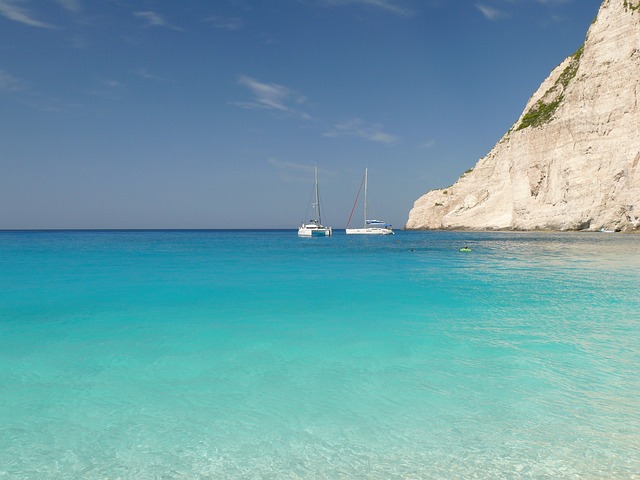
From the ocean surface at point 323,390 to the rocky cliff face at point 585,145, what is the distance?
2421 inches

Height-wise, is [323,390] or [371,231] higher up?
[371,231]

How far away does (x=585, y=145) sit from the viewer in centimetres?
6894

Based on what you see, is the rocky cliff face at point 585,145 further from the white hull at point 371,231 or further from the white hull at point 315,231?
the white hull at point 315,231

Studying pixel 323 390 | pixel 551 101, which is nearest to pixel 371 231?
pixel 551 101

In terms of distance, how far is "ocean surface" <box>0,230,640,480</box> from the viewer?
439 centimetres

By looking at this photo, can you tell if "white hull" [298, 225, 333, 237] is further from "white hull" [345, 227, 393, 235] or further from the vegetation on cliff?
the vegetation on cliff

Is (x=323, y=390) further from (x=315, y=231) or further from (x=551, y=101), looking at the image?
(x=551, y=101)

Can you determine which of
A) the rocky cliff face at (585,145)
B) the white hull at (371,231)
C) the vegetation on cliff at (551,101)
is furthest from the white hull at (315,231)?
the vegetation on cliff at (551,101)

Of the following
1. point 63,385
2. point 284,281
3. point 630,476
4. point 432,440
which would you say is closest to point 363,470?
point 432,440

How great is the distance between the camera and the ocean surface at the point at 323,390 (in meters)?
4.39

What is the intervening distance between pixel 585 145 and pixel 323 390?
76201 mm

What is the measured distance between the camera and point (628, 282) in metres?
18.3

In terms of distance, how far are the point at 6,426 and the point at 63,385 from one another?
4.99ft

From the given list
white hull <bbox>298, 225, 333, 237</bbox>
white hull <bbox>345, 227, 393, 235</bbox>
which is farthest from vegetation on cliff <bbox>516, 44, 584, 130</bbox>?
white hull <bbox>298, 225, 333, 237</bbox>
